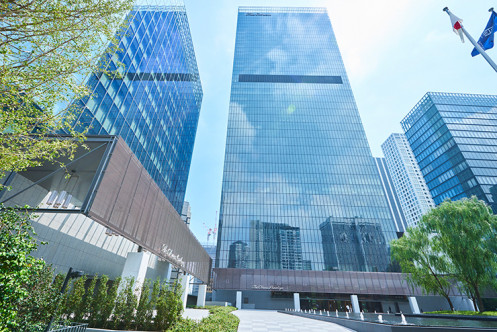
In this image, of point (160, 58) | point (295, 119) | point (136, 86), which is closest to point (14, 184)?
point (136, 86)

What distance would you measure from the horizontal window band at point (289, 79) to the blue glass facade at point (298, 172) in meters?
0.41

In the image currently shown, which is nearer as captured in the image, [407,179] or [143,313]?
[143,313]

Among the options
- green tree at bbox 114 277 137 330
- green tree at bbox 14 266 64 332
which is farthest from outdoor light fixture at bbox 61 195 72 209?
green tree at bbox 114 277 137 330

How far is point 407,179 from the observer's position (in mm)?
140625

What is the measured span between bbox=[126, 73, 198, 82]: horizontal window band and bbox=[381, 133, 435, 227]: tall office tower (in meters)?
141

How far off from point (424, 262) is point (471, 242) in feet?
26.3

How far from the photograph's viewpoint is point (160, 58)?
122 ft

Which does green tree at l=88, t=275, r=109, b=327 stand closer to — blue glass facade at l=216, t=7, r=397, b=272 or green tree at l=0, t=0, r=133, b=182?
green tree at l=0, t=0, r=133, b=182

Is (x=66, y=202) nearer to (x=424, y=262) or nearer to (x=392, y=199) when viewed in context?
(x=424, y=262)

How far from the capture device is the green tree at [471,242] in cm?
2253

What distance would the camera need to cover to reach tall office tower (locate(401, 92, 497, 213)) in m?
74.1

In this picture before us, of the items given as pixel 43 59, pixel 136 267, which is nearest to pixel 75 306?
pixel 136 267

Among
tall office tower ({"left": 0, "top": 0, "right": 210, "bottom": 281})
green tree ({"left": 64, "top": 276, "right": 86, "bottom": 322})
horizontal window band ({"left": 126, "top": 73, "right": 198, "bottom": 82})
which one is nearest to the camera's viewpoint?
green tree ({"left": 64, "top": 276, "right": 86, "bottom": 322})

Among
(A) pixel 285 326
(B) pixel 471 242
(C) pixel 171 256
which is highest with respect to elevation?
(B) pixel 471 242
